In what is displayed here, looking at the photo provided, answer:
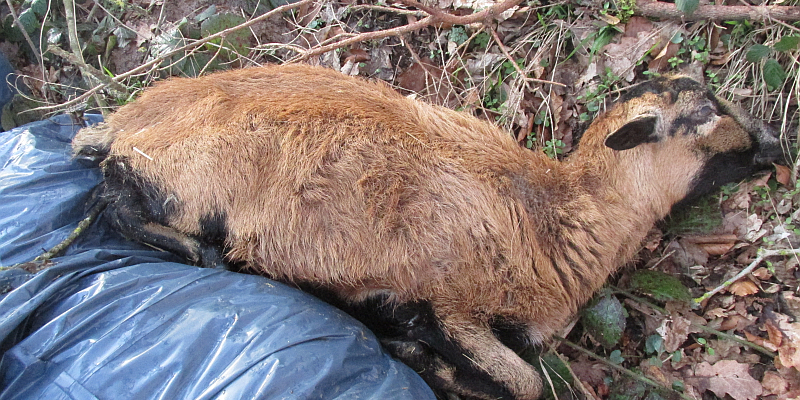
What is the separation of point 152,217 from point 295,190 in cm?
104

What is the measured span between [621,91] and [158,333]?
3601 millimetres

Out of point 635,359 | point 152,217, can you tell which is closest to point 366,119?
point 152,217

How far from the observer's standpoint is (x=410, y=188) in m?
2.90

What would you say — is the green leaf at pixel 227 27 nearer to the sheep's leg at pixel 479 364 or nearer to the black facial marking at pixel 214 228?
the black facial marking at pixel 214 228

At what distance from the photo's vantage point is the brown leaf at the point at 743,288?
3194 millimetres

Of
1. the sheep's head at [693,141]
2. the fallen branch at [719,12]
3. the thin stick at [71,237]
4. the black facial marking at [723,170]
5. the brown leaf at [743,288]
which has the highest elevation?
the fallen branch at [719,12]

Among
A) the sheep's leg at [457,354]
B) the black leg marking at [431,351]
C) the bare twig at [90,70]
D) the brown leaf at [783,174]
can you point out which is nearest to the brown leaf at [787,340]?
the brown leaf at [783,174]

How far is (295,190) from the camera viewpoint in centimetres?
286

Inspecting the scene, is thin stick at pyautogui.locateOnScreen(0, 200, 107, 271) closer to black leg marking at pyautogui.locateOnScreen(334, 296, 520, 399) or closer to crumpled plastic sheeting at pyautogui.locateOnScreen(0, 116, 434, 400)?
crumpled plastic sheeting at pyautogui.locateOnScreen(0, 116, 434, 400)

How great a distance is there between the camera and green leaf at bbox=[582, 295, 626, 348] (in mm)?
3373

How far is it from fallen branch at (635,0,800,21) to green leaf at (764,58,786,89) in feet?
1.07

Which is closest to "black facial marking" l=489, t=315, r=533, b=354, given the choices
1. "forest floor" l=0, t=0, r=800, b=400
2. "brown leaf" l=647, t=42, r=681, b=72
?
"forest floor" l=0, t=0, r=800, b=400

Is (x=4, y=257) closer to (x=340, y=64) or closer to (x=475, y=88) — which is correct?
(x=340, y=64)

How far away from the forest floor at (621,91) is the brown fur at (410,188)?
17.0 inches
